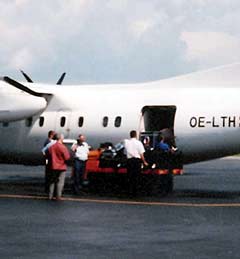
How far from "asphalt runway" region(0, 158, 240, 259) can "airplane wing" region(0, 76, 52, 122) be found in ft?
9.99

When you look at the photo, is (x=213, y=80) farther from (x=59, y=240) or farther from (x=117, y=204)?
(x=59, y=240)

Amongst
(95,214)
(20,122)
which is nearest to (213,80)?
(20,122)

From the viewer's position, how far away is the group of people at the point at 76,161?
2384 centimetres

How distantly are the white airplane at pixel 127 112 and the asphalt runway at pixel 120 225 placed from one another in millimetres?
2068

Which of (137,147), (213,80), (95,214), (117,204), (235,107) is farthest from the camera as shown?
(213,80)

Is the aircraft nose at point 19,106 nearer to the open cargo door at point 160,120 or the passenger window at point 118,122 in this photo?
the passenger window at point 118,122

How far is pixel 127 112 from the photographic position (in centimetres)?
2855

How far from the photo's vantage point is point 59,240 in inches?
589

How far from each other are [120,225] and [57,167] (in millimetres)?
6672

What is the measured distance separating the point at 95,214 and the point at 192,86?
34.7ft

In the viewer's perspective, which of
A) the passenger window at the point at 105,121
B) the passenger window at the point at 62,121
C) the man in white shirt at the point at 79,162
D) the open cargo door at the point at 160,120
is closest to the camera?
the man in white shirt at the point at 79,162

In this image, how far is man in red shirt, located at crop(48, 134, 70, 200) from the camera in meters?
23.8

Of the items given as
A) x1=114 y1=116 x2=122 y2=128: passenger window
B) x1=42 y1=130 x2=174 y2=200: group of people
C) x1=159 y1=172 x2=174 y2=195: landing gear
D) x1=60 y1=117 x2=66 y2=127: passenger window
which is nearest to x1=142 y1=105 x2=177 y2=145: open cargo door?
x1=114 y1=116 x2=122 y2=128: passenger window

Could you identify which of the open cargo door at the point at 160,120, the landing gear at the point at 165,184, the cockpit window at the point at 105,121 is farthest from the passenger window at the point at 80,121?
the landing gear at the point at 165,184
